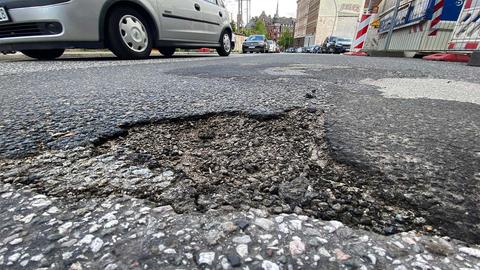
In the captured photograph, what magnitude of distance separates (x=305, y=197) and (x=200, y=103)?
1059 millimetres

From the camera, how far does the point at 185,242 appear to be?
1.83 feet

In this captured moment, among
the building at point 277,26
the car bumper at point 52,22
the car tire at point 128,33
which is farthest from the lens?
the building at point 277,26

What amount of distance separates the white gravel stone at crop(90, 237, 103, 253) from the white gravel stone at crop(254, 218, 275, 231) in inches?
12.6

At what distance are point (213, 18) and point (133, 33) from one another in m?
2.44

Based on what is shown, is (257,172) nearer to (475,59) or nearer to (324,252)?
(324,252)

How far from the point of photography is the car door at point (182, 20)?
4.83 m

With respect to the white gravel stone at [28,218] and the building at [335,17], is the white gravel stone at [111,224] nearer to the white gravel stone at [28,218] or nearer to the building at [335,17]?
the white gravel stone at [28,218]

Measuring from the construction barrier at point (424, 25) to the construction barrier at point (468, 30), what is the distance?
687 millimetres

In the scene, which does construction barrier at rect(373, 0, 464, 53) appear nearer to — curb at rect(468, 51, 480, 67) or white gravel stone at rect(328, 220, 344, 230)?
curb at rect(468, 51, 480, 67)

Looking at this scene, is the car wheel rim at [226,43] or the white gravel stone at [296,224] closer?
the white gravel stone at [296,224]

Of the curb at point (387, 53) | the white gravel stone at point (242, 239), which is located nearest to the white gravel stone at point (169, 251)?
the white gravel stone at point (242, 239)

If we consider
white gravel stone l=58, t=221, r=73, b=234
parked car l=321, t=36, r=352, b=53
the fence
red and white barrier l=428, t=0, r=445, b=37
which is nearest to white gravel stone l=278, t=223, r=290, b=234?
white gravel stone l=58, t=221, r=73, b=234

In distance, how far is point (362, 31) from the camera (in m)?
13.3

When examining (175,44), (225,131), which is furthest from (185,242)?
(175,44)
